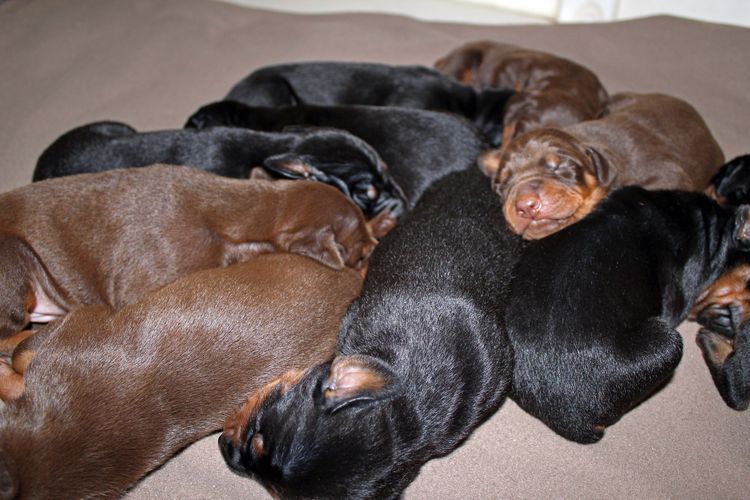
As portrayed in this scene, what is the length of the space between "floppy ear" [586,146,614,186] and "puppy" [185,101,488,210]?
554mm

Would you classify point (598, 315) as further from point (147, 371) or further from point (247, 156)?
point (247, 156)

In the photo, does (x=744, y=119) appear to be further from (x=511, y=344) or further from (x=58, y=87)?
(x=58, y=87)

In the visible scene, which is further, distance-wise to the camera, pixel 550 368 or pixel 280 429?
pixel 550 368

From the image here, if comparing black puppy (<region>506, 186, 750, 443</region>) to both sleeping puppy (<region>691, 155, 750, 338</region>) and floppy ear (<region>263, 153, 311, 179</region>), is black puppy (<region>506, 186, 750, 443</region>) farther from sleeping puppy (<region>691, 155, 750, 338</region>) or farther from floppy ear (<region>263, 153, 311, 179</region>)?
floppy ear (<region>263, 153, 311, 179</region>)

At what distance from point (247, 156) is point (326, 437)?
5.79 ft

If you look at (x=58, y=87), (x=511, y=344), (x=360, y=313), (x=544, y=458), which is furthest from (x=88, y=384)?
(x=58, y=87)

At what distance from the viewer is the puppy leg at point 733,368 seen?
271 cm

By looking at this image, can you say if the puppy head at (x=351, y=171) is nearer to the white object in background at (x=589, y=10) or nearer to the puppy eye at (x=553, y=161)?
the puppy eye at (x=553, y=161)

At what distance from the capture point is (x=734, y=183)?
10.8 ft

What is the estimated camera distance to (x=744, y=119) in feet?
13.3

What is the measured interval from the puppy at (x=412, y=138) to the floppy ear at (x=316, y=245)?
571 mm

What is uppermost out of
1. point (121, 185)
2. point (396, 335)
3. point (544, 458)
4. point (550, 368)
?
point (121, 185)

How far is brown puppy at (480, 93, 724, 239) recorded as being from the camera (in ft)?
9.69

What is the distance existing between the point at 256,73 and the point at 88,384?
8.42 ft
